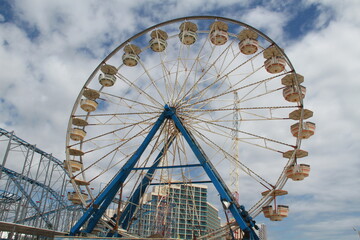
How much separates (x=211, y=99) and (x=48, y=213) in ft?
114

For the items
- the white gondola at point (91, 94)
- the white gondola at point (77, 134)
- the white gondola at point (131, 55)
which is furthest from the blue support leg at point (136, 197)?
the white gondola at point (131, 55)

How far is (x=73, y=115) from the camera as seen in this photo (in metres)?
18.7

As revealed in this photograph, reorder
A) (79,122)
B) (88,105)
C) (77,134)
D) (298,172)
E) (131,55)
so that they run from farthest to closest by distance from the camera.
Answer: (131,55), (79,122), (88,105), (77,134), (298,172)

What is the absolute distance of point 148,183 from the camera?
18812mm

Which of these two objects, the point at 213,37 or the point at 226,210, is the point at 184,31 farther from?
the point at 226,210

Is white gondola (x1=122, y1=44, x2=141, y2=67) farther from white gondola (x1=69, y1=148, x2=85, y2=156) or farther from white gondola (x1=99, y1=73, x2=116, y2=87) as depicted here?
white gondola (x1=69, y1=148, x2=85, y2=156)

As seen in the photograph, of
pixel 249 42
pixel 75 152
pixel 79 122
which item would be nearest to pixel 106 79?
pixel 79 122

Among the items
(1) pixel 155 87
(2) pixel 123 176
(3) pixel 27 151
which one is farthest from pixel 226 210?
(3) pixel 27 151

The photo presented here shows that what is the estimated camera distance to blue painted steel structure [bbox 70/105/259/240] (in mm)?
13391

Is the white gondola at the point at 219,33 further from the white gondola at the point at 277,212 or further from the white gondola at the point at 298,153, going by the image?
the white gondola at the point at 277,212

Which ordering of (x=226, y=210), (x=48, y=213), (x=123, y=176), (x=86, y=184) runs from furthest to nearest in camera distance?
(x=48, y=213)
(x=86, y=184)
(x=123, y=176)
(x=226, y=210)

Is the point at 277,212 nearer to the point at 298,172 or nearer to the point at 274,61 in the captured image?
the point at 298,172

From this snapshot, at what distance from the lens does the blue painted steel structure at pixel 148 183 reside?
43.9 feet

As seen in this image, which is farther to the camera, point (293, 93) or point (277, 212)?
point (293, 93)
